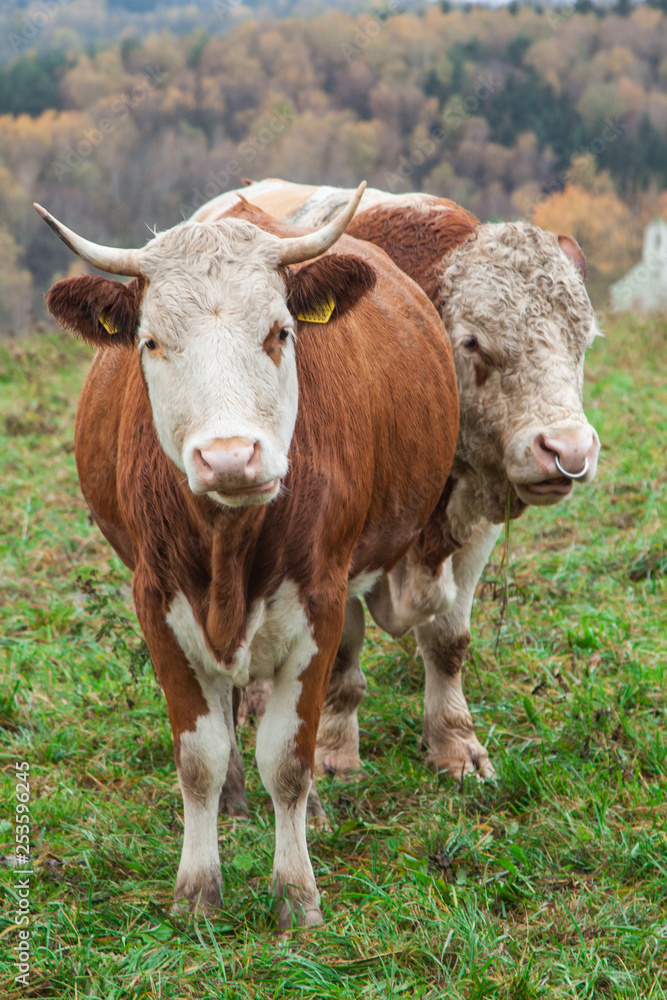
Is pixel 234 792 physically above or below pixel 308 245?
below

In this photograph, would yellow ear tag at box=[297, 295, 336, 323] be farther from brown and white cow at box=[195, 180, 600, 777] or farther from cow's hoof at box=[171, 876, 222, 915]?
cow's hoof at box=[171, 876, 222, 915]

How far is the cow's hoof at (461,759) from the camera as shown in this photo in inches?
150

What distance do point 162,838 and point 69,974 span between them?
2.41 feet

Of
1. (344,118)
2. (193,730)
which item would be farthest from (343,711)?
(344,118)

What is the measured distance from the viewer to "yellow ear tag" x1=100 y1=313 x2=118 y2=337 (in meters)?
2.65

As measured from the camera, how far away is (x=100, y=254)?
2.50 meters

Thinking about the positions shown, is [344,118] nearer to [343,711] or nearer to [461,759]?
[343,711]

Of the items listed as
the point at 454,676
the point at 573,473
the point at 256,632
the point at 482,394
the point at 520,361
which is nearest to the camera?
the point at 256,632

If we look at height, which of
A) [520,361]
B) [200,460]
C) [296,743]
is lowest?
[296,743]

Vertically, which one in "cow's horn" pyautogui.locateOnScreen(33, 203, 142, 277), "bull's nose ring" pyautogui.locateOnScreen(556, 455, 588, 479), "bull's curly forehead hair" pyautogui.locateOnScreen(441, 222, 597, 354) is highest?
"cow's horn" pyautogui.locateOnScreen(33, 203, 142, 277)

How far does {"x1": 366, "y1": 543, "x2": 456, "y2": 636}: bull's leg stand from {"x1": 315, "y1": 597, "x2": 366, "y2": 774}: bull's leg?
0.19 m

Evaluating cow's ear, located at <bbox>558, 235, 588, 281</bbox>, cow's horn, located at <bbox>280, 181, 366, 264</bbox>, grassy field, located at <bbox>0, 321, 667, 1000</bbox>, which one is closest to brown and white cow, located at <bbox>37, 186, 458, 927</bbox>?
cow's horn, located at <bbox>280, 181, 366, 264</bbox>

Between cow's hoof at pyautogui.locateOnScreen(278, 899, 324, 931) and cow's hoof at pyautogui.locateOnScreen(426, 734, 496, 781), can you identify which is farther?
cow's hoof at pyautogui.locateOnScreen(426, 734, 496, 781)

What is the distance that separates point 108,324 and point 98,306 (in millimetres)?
60
